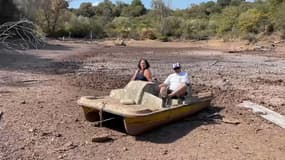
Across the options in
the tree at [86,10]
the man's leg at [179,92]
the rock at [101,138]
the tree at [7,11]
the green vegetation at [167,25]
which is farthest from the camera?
the tree at [86,10]

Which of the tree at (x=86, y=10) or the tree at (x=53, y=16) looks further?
the tree at (x=86, y=10)

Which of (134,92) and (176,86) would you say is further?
(176,86)

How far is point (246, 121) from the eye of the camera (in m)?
9.64

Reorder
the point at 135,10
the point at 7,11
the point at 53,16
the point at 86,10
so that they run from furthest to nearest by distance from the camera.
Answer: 1. the point at 86,10
2. the point at 135,10
3. the point at 53,16
4. the point at 7,11

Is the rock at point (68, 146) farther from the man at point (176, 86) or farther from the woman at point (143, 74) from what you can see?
the woman at point (143, 74)

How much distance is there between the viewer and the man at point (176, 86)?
896cm

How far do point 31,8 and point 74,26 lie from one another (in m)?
36.9

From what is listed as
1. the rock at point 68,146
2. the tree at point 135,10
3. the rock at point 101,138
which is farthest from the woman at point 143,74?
the tree at point 135,10

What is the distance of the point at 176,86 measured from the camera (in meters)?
9.62

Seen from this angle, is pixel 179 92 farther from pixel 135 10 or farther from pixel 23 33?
pixel 135 10

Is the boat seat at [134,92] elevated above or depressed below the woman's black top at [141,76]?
below

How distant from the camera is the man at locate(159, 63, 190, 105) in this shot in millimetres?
8956

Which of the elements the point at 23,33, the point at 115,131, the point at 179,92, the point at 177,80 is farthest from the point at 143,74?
the point at 23,33

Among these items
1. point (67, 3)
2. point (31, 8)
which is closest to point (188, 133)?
point (31, 8)
